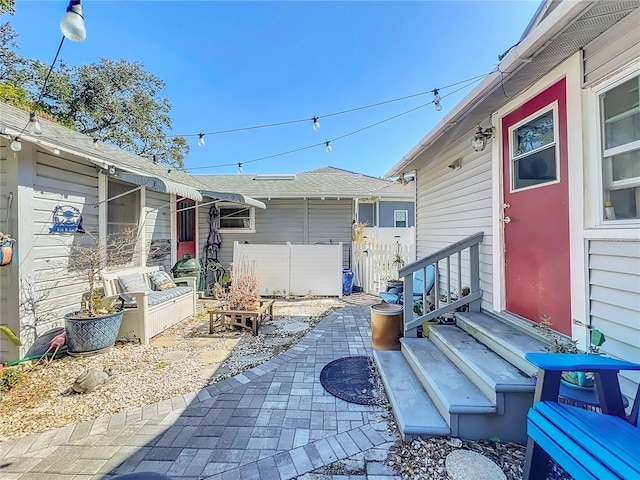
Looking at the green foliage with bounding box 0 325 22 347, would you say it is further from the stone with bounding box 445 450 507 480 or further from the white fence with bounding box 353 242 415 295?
the white fence with bounding box 353 242 415 295

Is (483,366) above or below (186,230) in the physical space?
below

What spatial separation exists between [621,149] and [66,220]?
19.9 ft

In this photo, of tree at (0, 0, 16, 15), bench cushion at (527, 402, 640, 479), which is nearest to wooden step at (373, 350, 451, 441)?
bench cushion at (527, 402, 640, 479)

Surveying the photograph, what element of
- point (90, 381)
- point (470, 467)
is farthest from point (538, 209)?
point (90, 381)

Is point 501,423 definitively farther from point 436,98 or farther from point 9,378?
point 9,378

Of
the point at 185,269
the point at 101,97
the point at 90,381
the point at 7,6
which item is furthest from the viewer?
the point at 101,97

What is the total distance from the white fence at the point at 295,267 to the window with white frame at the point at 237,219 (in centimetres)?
152

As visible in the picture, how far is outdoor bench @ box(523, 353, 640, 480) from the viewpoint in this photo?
45.2 inches

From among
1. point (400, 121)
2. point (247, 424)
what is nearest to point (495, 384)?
point (247, 424)

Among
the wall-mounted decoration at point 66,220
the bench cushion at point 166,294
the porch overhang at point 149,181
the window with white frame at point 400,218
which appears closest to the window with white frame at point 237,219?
the bench cushion at point 166,294

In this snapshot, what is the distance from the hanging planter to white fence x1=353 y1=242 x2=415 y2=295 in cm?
648

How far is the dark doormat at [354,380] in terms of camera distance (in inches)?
108

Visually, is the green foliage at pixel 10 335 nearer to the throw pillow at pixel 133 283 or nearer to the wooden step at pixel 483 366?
the throw pillow at pixel 133 283

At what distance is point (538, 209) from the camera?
2648 millimetres
